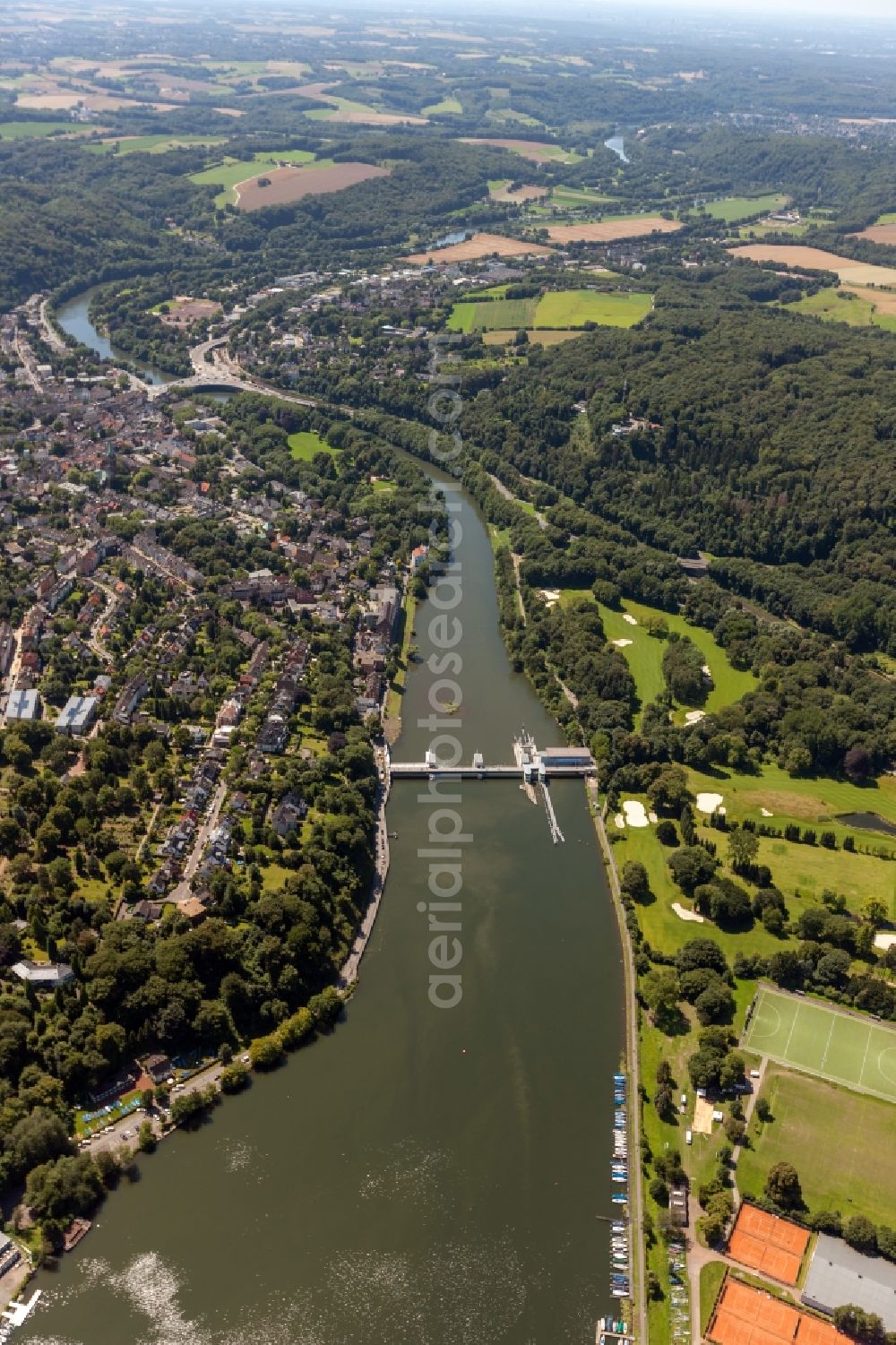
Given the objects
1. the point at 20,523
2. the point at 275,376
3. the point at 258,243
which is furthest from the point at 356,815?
the point at 258,243

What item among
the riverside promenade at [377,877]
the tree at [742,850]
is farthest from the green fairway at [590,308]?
the tree at [742,850]


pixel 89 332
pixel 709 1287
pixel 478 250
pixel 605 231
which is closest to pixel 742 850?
pixel 709 1287

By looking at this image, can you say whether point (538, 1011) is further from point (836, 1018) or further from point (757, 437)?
point (757, 437)

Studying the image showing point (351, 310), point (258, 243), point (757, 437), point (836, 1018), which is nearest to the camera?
point (836, 1018)

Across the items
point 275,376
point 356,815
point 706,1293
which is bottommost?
point 706,1293

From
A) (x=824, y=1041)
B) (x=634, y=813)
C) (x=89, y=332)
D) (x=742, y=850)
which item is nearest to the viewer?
(x=824, y=1041)

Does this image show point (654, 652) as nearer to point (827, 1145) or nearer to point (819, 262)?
point (827, 1145)
